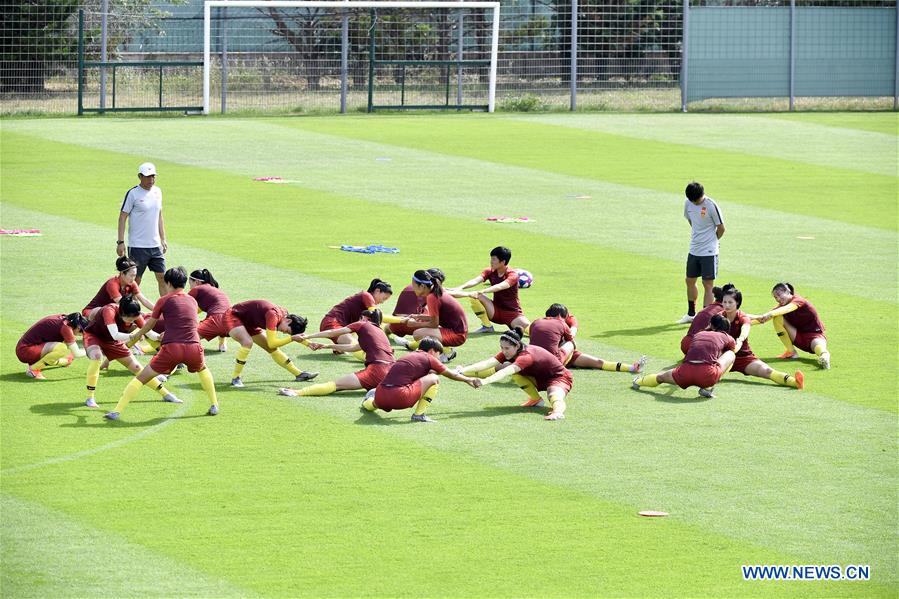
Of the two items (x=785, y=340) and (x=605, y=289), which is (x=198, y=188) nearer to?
(x=605, y=289)

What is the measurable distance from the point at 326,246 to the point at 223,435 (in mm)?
11984

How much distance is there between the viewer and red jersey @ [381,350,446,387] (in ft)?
53.3

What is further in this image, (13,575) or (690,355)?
(690,355)

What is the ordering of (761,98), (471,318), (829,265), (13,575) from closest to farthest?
(13,575)
(471,318)
(829,265)
(761,98)

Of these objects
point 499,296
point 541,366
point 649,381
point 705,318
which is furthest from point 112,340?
point 705,318

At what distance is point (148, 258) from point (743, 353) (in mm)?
9027

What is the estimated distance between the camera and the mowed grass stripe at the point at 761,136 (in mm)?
40688

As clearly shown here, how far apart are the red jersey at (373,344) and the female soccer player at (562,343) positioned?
193 cm

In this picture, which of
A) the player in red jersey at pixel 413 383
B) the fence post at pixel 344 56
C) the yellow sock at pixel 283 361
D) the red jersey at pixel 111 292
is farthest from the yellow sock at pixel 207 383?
the fence post at pixel 344 56

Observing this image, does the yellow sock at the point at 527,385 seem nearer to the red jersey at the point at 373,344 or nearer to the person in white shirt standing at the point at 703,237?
the red jersey at the point at 373,344

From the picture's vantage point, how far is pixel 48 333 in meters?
17.9

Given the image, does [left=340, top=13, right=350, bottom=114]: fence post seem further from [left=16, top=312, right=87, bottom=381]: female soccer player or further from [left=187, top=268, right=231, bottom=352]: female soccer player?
[left=16, top=312, right=87, bottom=381]: female soccer player

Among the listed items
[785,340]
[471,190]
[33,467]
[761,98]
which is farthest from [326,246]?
[761,98]

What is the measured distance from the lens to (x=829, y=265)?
26.6 m
